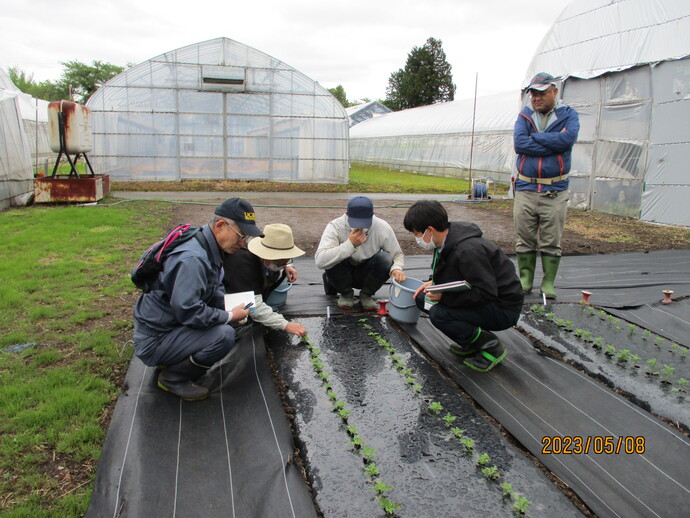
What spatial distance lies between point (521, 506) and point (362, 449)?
33.8 inches

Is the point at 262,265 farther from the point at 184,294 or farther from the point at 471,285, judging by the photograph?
the point at 471,285

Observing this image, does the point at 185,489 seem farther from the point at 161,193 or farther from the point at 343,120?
the point at 343,120

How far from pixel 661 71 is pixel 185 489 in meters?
12.0

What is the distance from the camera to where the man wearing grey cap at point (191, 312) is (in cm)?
295

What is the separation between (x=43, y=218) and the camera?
30.6ft

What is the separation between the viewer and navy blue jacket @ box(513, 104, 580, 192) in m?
5.17

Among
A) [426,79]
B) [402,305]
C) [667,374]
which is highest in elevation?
[426,79]

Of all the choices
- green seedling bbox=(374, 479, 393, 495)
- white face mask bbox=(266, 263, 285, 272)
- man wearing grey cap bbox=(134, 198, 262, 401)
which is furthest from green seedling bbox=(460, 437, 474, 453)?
white face mask bbox=(266, 263, 285, 272)

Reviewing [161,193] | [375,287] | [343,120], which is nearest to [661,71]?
[375,287]

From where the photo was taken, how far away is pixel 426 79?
5075 centimetres

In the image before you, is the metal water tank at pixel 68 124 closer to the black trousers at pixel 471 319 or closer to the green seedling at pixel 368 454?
the black trousers at pixel 471 319

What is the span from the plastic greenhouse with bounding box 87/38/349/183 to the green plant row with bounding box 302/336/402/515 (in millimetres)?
15670

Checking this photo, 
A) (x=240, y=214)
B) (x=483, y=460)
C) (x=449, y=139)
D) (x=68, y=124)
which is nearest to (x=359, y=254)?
(x=240, y=214)
